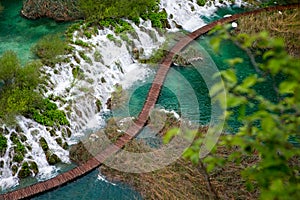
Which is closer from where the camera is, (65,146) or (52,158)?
(52,158)

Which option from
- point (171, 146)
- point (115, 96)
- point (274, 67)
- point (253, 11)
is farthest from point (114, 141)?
point (253, 11)

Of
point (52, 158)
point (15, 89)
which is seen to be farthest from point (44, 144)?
point (15, 89)

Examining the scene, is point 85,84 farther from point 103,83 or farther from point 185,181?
point 185,181

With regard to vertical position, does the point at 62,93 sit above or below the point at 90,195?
above

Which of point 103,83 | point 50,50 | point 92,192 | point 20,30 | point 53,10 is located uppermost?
point 53,10

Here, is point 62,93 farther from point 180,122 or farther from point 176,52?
point 176,52

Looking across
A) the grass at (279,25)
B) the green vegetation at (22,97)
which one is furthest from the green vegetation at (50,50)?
the grass at (279,25)
